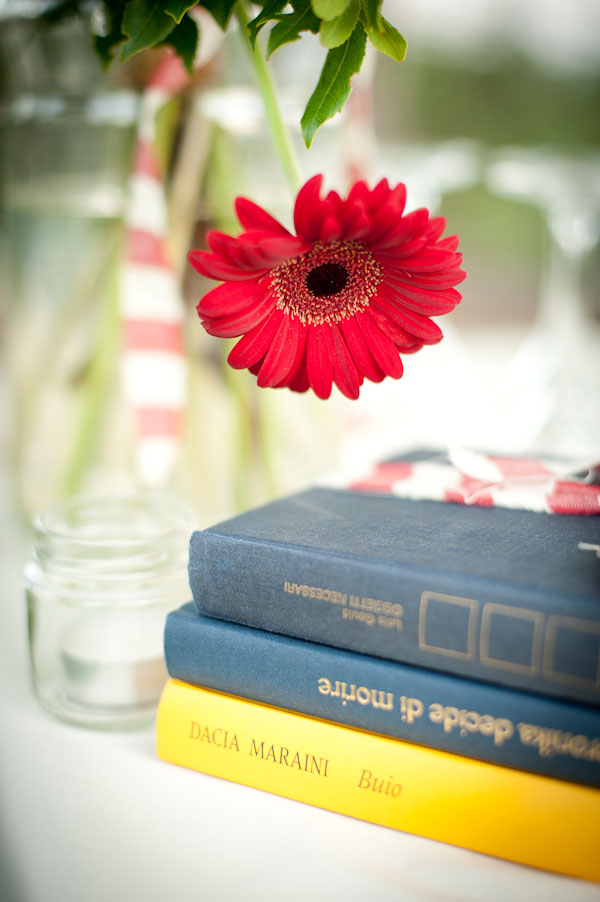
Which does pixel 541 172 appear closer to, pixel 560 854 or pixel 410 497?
pixel 410 497

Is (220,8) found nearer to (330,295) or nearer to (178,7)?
(178,7)

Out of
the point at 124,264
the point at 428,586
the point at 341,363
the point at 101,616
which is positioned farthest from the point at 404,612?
the point at 124,264

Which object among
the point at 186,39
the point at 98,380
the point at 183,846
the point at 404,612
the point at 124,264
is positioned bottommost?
the point at 183,846

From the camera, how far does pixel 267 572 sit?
0.40 metres

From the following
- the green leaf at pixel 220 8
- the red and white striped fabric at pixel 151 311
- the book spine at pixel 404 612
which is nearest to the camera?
the book spine at pixel 404 612

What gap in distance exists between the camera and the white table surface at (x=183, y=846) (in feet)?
1.14

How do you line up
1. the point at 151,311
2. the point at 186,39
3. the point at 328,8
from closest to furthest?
the point at 328,8 → the point at 186,39 → the point at 151,311

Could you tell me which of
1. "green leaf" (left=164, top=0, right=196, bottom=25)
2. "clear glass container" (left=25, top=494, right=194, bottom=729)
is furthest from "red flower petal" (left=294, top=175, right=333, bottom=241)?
"clear glass container" (left=25, top=494, right=194, bottom=729)

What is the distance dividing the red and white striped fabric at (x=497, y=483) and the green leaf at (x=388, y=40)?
0.24m

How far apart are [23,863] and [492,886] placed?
215mm

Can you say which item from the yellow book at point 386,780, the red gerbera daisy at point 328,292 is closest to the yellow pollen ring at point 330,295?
the red gerbera daisy at point 328,292

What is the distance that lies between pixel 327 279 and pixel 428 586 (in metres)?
0.17

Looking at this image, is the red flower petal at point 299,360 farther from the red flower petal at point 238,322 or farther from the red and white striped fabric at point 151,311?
the red and white striped fabric at point 151,311

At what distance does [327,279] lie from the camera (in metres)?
0.41
